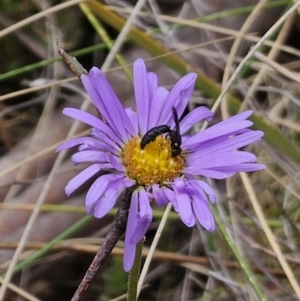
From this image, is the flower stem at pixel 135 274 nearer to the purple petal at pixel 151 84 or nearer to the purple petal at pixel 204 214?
the purple petal at pixel 204 214

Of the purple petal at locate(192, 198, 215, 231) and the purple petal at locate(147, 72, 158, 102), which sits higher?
the purple petal at locate(147, 72, 158, 102)

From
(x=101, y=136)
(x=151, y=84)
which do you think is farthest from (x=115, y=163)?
(x=151, y=84)

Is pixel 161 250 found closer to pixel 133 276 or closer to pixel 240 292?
pixel 240 292

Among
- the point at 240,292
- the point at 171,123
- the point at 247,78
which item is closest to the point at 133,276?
the point at 171,123

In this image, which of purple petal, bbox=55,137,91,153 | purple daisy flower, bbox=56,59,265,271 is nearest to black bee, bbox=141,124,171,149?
purple daisy flower, bbox=56,59,265,271

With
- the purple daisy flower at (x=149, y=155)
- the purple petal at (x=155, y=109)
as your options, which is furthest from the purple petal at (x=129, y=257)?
the purple petal at (x=155, y=109)

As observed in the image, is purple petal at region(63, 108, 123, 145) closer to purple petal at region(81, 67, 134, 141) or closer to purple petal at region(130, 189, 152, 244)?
purple petal at region(81, 67, 134, 141)

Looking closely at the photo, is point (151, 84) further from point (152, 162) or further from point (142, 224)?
point (142, 224)
